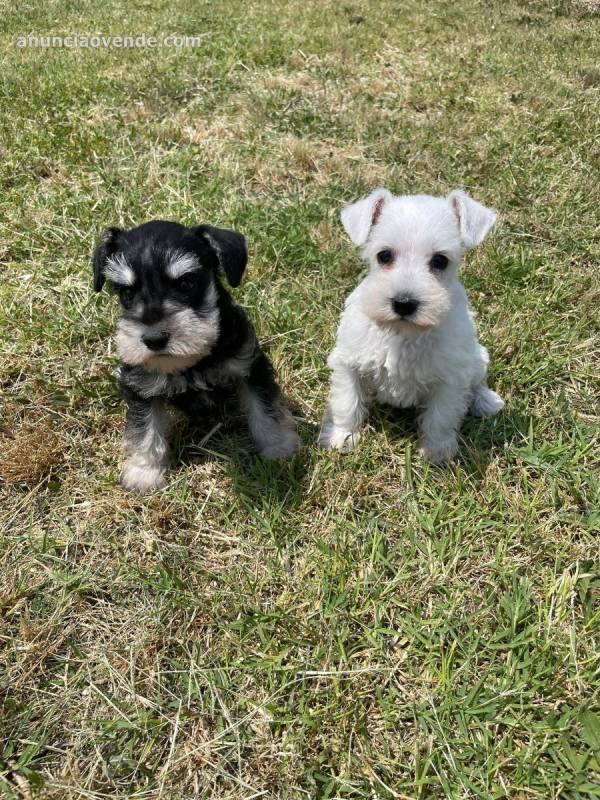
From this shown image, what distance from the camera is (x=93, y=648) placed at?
2834 millimetres

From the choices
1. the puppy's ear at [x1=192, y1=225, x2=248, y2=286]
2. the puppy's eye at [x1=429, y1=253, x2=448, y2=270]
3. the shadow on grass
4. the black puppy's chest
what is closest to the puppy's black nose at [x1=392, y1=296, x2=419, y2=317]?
the puppy's eye at [x1=429, y1=253, x2=448, y2=270]

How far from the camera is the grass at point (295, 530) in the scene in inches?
97.2

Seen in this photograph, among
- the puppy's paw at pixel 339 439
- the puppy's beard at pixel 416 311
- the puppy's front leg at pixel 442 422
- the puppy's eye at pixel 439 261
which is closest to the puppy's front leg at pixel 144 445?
the puppy's paw at pixel 339 439

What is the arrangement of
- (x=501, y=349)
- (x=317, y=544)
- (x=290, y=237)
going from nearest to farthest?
(x=317, y=544) → (x=501, y=349) → (x=290, y=237)

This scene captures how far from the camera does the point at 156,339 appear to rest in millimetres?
2764

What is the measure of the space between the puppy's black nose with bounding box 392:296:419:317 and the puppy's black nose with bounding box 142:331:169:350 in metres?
1.24

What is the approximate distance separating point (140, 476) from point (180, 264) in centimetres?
141

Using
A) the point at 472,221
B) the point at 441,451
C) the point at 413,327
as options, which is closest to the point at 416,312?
the point at 413,327

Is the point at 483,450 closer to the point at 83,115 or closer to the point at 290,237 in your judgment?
the point at 290,237

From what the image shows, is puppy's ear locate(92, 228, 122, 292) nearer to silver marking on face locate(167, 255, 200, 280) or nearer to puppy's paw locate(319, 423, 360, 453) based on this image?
silver marking on face locate(167, 255, 200, 280)

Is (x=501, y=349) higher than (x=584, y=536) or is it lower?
higher

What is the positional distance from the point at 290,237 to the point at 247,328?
1.90 meters

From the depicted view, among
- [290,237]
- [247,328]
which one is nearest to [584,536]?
[247,328]

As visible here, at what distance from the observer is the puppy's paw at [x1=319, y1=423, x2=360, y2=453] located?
12.2 ft
